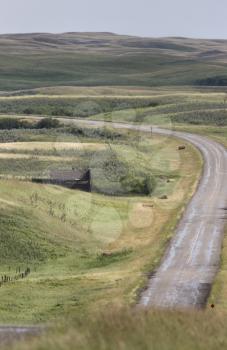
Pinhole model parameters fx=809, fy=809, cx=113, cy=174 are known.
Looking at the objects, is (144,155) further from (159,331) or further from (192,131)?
(159,331)

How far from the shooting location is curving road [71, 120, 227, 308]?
28.8 metres

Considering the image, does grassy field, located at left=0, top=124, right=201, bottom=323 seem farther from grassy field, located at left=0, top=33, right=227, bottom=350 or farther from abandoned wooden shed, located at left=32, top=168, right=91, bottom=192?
abandoned wooden shed, located at left=32, top=168, right=91, bottom=192

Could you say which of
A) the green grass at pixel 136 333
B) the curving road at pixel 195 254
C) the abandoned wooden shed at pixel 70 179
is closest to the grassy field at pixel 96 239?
the green grass at pixel 136 333

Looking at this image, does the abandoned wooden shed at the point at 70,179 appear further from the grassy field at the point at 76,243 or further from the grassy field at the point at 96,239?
the grassy field at the point at 76,243

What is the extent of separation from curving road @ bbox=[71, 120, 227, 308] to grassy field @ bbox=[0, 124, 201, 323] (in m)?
0.73

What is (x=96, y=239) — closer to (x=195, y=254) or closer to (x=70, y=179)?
(x=195, y=254)

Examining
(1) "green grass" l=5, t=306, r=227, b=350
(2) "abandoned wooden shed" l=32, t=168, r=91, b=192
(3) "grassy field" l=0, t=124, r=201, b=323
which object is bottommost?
(2) "abandoned wooden shed" l=32, t=168, r=91, b=192

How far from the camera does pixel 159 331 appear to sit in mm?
13672

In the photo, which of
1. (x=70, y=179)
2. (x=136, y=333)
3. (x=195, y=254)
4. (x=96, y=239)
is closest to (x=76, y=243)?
(x=96, y=239)

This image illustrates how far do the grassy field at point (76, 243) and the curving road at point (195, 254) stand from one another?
73cm

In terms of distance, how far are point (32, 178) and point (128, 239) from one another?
652 inches

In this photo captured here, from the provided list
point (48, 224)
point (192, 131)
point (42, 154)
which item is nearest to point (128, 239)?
point (48, 224)

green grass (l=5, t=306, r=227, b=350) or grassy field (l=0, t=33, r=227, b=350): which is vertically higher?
green grass (l=5, t=306, r=227, b=350)

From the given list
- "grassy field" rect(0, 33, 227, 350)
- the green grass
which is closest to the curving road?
"grassy field" rect(0, 33, 227, 350)
